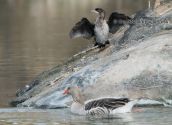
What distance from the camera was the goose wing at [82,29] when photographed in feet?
42.0

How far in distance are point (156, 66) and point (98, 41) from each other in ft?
12.1

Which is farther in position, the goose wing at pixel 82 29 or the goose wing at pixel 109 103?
the goose wing at pixel 82 29

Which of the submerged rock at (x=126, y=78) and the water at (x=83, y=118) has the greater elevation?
the submerged rock at (x=126, y=78)

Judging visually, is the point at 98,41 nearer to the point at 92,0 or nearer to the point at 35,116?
the point at 35,116

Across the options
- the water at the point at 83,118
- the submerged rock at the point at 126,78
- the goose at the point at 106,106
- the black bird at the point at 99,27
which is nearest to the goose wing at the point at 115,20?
the black bird at the point at 99,27

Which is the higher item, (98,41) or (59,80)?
(98,41)

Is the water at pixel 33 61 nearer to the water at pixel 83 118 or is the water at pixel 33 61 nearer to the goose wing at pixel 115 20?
the water at pixel 83 118

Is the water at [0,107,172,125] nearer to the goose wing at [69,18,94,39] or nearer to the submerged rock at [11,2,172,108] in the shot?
the submerged rock at [11,2,172,108]

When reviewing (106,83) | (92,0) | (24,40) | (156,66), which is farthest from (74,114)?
(92,0)

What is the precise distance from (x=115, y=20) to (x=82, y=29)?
1067mm

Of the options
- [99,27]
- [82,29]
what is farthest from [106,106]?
[82,29]

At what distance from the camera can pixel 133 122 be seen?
291 inches

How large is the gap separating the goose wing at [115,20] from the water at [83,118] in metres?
4.89

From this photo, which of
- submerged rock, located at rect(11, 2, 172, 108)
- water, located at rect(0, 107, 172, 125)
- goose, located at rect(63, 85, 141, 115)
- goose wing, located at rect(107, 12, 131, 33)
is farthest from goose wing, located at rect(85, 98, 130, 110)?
goose wing, located at rect(107, 12, 131, 33)
